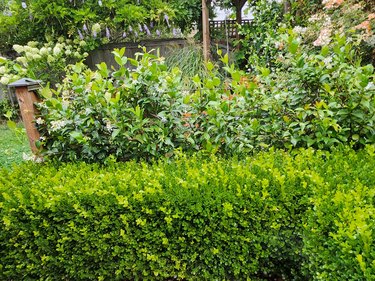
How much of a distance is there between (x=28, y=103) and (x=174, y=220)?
142 centimetres

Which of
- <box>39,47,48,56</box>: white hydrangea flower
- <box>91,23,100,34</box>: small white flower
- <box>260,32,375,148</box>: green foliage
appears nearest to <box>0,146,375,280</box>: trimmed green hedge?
<box>260,32,375,148</box>: green foliage

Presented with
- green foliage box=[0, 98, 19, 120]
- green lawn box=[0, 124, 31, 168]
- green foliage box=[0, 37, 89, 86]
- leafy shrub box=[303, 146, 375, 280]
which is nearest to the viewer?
leafy shrub box=[303, 146, 375, 280]

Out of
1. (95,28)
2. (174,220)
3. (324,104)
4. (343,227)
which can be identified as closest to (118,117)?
(174,220)

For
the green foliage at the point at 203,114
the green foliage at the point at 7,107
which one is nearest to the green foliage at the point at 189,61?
the green foliage at the point at 203,114

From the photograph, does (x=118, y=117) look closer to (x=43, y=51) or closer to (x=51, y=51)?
(x=43, y=51)

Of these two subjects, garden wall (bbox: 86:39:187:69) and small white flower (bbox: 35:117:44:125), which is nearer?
small white flower (bbox: 35:117:44:125)

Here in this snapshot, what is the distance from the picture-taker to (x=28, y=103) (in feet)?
7.89

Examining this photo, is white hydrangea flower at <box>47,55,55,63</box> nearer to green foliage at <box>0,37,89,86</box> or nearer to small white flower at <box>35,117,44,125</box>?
green foliage at <box>0,37,89,86</box>

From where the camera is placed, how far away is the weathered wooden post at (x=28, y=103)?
2.37 metres

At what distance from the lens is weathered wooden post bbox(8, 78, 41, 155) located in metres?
2.37

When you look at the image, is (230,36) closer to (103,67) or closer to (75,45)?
(75,45)

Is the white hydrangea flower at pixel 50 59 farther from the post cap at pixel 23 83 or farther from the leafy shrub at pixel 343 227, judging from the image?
the leafy shrub at pixel 343 227

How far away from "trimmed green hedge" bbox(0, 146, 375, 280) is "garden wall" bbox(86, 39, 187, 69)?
16.9 ft

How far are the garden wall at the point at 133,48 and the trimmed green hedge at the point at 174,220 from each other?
5.15 meters
